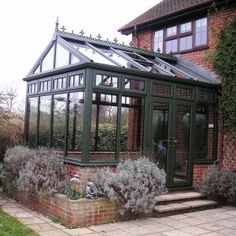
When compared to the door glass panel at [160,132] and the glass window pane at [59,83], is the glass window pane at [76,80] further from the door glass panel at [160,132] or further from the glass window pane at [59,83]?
the door glass panel at [160,132]

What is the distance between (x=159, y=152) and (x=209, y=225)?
7.39 feet

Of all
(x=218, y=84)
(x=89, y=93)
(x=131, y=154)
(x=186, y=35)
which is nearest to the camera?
(x=89, y=93)

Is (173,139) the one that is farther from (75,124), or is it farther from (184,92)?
(75,124)

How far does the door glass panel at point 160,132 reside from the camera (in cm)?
907

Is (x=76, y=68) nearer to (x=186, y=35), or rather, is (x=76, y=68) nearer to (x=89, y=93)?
(x=89, y=93)

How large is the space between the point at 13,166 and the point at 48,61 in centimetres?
282

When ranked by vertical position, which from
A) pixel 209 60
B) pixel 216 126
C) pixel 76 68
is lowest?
pixel 216 126

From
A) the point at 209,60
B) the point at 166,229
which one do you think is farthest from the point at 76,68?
the point at 209,60

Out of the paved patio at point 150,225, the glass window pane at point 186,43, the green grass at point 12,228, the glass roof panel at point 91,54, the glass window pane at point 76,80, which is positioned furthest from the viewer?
the glass window pane at point 186,43

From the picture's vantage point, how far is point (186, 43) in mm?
11781

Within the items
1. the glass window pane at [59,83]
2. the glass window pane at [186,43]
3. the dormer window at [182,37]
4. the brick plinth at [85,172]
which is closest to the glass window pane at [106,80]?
the glass window pane at [59,83]

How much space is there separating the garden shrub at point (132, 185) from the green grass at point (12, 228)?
5.06 ft

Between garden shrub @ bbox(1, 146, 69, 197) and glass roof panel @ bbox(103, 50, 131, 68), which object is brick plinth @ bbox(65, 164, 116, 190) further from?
glass roof panel @ bbox(103, 50, 131, 68)

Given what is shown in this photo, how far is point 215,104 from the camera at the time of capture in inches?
408
